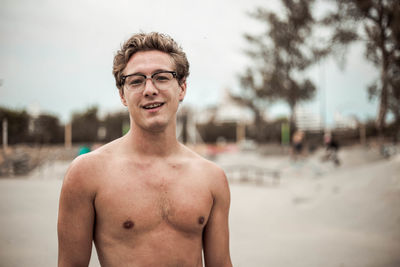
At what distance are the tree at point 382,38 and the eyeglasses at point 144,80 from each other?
5.42 m

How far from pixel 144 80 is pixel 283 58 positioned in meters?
24.0

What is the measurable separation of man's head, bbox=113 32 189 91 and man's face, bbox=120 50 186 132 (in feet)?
0.09

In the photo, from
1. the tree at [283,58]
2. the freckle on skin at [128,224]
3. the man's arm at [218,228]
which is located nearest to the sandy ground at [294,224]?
the freckle on skin at [128,224]

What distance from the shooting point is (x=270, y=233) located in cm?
521

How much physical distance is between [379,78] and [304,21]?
9.97 m

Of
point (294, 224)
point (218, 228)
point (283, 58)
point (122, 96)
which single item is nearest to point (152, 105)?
point (122, 96)

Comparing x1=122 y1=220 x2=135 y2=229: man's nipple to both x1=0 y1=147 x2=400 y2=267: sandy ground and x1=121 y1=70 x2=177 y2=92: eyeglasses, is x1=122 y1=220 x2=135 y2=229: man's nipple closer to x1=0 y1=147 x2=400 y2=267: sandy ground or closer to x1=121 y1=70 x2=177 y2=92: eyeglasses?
x1=0 y1=147 x2=400 y2=267: sandy ground

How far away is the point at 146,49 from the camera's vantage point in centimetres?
163

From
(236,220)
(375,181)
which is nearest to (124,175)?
(236,220)

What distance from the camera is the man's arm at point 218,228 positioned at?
1.78 m

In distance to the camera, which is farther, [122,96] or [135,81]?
[122,96]

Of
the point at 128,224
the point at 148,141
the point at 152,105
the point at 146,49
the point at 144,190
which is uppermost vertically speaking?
the point at 146,49

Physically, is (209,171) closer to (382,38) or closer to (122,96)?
(122,96)

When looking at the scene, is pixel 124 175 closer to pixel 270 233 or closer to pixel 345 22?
pixel 270 233
